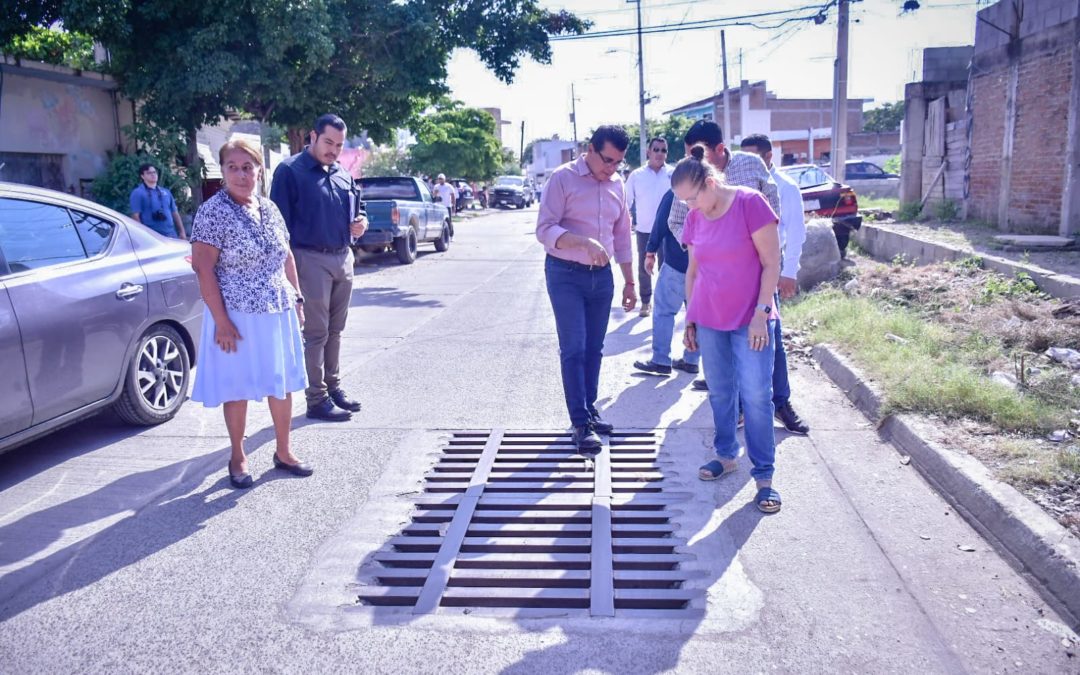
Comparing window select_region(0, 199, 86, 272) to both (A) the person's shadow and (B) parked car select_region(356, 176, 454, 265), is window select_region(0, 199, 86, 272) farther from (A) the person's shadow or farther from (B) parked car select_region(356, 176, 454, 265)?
(B) parked car select_region(356, 176, 454, 265)

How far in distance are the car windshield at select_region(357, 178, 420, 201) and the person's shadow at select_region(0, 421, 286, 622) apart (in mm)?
12987

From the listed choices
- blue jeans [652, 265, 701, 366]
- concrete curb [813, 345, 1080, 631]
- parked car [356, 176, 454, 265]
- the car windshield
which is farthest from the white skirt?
the car windshield

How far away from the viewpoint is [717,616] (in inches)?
127

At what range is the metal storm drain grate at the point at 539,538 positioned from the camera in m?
3.38

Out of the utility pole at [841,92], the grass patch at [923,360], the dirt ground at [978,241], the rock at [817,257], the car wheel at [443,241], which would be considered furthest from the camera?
the utility pole at [841,92]

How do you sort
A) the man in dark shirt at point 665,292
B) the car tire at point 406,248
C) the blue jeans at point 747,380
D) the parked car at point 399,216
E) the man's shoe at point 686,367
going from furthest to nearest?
the car tire at point 406,248, the parked car at point 399,216, the man's shoe at point 686,367, the man in dark shirt at point 665,292, the blue jeans at point 747,380

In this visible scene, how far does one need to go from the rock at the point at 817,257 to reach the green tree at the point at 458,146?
3413cm

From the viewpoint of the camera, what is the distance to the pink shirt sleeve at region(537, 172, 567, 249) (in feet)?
16.0

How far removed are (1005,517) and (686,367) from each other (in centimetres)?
350

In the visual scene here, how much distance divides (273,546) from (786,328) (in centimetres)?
612

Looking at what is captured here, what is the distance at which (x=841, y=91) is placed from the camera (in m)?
20.7

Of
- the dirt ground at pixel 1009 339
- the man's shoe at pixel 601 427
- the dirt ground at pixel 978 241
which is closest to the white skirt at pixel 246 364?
the man's shoe at pixel 601 427

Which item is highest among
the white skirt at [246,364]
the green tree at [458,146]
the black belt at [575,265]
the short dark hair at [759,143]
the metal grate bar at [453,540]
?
the green tree at [458,146]

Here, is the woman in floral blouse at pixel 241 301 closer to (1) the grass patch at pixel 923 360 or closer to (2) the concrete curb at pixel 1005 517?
(2) the concrete curb at pixel 1005 517
